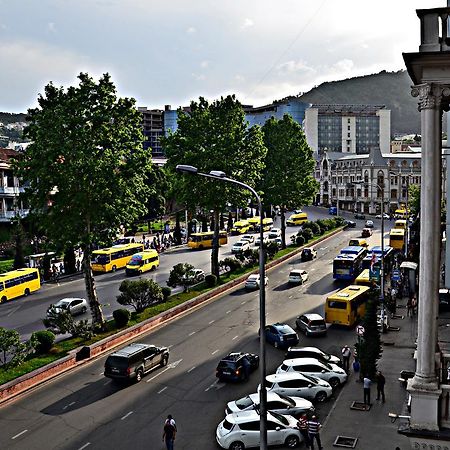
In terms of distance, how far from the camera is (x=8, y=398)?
24.0 m

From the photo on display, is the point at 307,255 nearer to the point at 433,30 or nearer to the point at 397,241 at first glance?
the point at 397,241

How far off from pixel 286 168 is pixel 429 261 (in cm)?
5128

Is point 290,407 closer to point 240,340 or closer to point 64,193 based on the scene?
point 240,340

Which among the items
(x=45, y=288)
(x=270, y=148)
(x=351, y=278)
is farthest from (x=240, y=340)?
(x=270, y=148)

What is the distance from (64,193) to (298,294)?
2047 cm

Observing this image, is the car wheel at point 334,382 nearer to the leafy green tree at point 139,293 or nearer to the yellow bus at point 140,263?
the leafy green tree at point 139,293

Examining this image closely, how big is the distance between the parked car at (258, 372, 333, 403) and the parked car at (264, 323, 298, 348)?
6.41 meters

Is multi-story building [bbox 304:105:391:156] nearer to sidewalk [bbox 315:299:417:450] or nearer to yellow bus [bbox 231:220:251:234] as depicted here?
yellow bus [bbox 231:220:251:234]

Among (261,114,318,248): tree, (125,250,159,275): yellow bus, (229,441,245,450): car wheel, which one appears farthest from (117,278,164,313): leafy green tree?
(261,114,318,248): tree

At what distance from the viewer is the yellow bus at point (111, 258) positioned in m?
53.1

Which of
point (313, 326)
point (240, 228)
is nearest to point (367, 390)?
point (313, 326)

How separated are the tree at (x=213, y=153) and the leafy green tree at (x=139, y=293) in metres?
10.8

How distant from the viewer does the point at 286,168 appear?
61875 mm

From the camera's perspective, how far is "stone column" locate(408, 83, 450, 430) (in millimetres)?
10961
